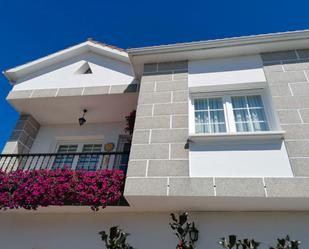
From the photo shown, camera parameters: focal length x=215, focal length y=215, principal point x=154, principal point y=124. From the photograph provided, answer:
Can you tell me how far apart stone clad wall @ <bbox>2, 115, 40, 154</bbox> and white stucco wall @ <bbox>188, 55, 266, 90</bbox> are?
5665 millimetres

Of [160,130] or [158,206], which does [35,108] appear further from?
[158,206]

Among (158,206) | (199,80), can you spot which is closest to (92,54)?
(199,80)

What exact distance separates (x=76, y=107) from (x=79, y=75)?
1.11 m

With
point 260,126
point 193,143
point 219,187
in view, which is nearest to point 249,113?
point 260,126

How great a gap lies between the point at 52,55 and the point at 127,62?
288 centimetres

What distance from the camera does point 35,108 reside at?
7418mm

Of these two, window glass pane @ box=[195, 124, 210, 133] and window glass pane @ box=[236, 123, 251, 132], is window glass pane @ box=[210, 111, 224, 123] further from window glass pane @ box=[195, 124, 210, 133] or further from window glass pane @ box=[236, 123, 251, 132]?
window glass pane @ box=[236, 123, 251, 132]

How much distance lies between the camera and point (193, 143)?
4574 mm

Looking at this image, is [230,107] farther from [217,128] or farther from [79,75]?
[79,75]

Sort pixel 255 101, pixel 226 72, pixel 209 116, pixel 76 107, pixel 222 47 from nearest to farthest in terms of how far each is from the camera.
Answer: pixel 209 116 → pixel 255 101 → pixel 226 72 → pixel 222 47 → pixel 76 107

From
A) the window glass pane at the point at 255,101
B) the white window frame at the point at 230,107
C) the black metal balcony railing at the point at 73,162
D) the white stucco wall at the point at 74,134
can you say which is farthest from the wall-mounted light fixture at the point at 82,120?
the window glass pane at the point at 255,101

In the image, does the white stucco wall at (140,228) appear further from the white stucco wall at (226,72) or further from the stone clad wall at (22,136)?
the white stucco wall at (226,72)

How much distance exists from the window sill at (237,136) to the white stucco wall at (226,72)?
149cm

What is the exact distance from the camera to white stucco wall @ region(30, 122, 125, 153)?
7.63 m
